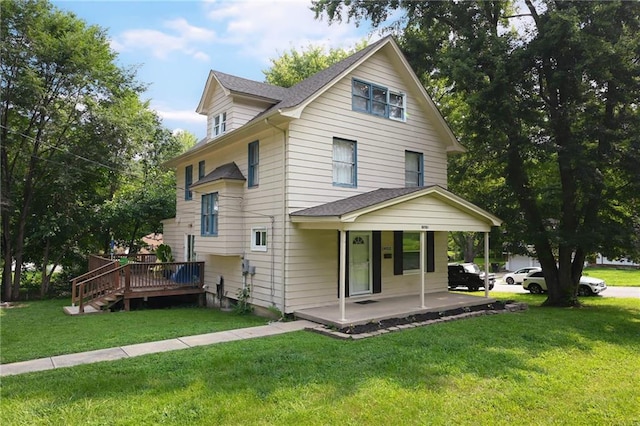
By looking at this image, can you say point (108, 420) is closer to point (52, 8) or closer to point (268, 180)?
point (268, 180)

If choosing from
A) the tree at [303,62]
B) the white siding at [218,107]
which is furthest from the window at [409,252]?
the tree at [303,62]

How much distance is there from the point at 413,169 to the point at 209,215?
289 inches

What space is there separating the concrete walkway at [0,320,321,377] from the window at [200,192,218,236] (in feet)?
15.1

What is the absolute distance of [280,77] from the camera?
28750 mm

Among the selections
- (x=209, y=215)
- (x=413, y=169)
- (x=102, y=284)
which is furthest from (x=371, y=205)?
(x=102, y=284)

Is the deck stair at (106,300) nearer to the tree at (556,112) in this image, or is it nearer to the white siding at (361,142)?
the white siding at (361,142)

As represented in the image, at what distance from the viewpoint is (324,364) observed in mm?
6363

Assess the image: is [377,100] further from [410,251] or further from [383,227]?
[410,251]

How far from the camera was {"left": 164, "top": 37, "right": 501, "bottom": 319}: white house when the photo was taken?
35.0 ft

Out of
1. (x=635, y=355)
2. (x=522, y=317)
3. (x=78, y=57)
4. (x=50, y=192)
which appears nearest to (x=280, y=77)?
(x=78, y=57)

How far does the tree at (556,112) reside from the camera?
11.5m

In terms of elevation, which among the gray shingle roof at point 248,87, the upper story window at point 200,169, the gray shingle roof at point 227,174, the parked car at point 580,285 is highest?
the gray shingle roof at point 248,87

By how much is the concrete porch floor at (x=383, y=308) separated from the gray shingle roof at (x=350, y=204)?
8.31 feet

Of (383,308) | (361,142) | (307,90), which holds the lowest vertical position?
(383,308)
